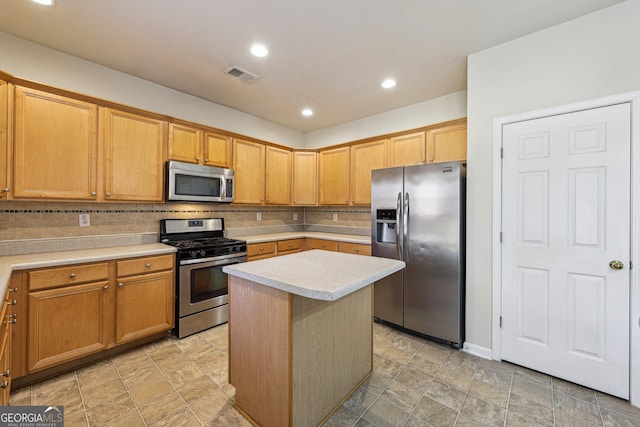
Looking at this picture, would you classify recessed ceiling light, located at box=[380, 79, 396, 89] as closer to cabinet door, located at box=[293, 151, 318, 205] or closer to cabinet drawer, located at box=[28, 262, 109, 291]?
cabinet door, located at box=[293, 151, 318, 205]

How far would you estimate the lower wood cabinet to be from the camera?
2.01m

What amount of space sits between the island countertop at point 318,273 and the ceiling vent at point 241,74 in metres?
2.07

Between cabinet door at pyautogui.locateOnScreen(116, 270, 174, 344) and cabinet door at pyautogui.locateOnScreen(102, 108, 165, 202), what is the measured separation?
85 centimetres

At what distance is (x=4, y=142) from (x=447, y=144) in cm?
413

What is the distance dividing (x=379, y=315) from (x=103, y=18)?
3.78 meters

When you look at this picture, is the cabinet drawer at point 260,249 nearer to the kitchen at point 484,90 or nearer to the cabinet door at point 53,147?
the kitchen at point 484,90

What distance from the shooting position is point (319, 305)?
1.62 metres

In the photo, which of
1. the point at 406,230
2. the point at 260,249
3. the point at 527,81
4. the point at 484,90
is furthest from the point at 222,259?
the point at 527,81

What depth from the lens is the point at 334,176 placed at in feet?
14.1

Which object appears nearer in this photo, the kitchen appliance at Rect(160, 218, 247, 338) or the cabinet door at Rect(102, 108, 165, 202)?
the cabinet door at Rect(102, 108, 165, 202)

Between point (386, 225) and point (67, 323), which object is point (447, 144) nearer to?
point (386, 225)

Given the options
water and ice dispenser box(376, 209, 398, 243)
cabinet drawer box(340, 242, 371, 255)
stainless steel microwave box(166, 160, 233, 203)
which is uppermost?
stainless steel microwave box(166, 160, 233, 203)

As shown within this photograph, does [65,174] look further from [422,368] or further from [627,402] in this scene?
[627,402]

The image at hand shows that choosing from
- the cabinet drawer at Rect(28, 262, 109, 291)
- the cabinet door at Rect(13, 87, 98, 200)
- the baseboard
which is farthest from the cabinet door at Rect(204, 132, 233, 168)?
the baseboard
